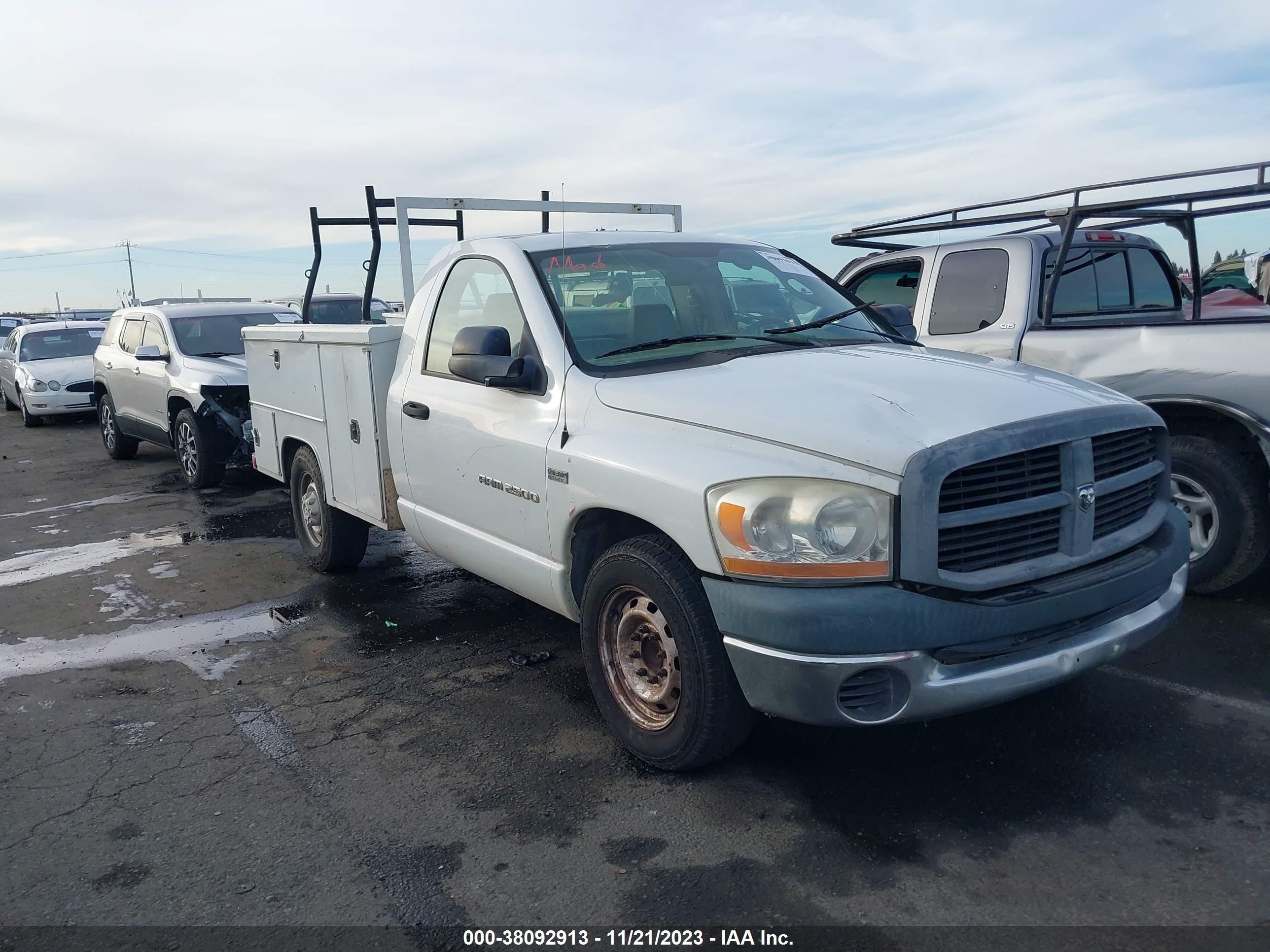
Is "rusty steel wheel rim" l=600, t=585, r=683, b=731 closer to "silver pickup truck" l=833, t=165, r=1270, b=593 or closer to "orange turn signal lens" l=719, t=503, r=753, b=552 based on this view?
"orange turn signal lens" l=719, t=503, r=753, b=552

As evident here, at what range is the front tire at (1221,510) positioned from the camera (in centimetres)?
514

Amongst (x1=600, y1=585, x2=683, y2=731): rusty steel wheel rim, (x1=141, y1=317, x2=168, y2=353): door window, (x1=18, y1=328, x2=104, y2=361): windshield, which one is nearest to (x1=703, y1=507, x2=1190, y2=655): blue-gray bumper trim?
(x1=600, y1=585, x2=683, y2=731): rusty steel wheel rim

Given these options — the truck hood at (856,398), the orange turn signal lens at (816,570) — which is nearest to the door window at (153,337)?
the truck hood at (856,398)

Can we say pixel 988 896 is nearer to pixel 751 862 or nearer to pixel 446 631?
pixel 751 862

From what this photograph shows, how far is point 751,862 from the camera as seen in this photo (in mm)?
3125

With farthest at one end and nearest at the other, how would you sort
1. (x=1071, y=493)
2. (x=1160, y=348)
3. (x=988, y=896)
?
(x=1160, y=348)
(x=1071, y=493)
(x=988, y=896)

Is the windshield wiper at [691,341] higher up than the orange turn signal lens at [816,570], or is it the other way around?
the windshield wiper at [691,341]

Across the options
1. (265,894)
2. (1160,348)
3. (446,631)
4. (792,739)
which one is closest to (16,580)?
(446,631)

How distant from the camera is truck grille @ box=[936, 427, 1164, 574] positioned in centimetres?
312

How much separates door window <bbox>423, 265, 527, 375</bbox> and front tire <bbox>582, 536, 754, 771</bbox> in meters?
1.25

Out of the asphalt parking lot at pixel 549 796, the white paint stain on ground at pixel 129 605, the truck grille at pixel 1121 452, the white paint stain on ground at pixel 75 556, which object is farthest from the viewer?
the white paint stain on ground at pixel 75 556

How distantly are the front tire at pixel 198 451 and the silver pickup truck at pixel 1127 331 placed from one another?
619 cm

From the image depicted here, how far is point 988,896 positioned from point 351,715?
270 centimetres

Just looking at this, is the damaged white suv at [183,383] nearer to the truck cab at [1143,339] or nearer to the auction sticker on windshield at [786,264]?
the auction sticker on windshield at [786,264]
